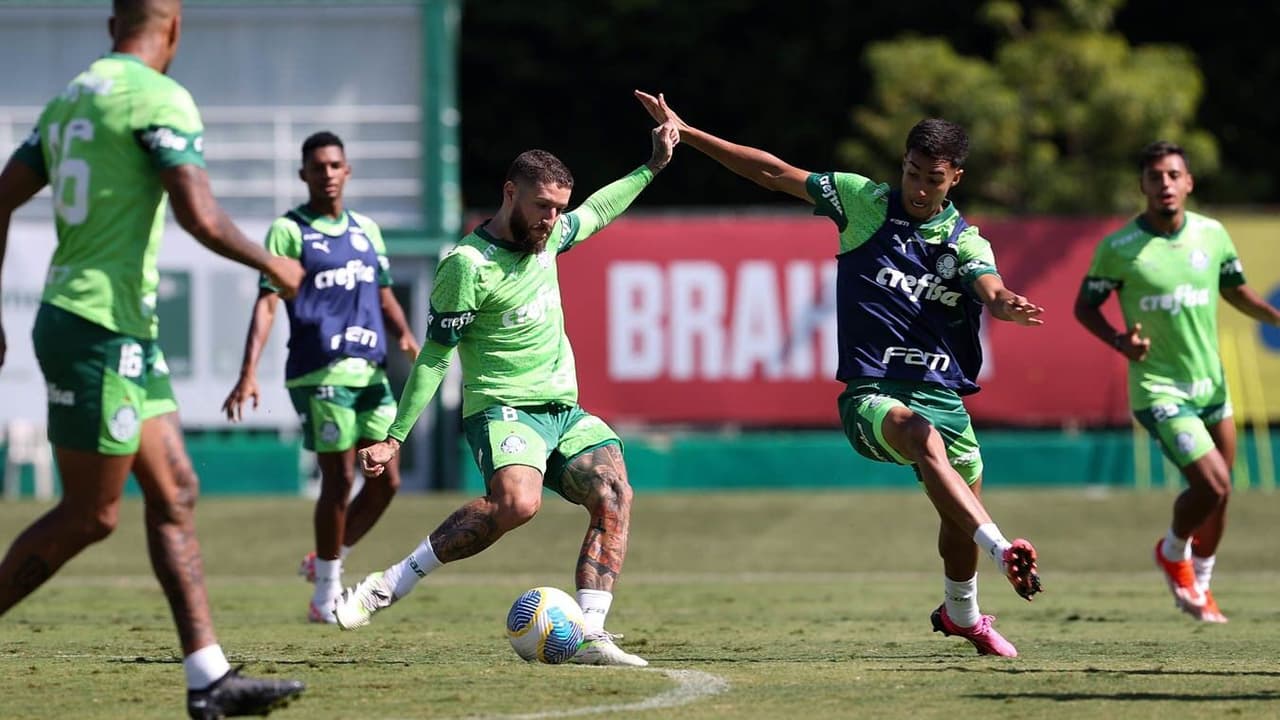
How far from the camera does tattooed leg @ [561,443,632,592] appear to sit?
846 centimetres

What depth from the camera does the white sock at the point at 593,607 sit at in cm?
827

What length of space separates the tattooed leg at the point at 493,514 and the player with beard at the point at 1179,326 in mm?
4371

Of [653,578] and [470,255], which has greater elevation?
[470,255]

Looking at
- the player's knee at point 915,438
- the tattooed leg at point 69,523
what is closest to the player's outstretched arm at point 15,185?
the tattooed leg at point 69,523

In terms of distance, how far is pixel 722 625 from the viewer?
10.9 metres

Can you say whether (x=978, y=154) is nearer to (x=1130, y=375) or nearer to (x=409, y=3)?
(x=409, y=3)

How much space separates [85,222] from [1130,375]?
7.14 meters

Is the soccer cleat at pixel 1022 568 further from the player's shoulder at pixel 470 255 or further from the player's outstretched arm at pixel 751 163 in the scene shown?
the player's shoulder at pixel 470 255

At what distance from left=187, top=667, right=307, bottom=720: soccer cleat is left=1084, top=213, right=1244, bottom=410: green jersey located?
6508 millimetres

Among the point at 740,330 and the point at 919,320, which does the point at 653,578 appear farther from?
the point at 740,330

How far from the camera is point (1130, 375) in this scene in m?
11.7

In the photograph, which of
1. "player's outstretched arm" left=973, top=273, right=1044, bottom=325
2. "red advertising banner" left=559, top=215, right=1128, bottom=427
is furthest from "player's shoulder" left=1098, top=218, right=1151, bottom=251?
"red advertising banner" left=559, top=215, right=1128, bottom=427

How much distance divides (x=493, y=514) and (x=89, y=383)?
237cm

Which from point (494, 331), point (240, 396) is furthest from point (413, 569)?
point (240, 396)
